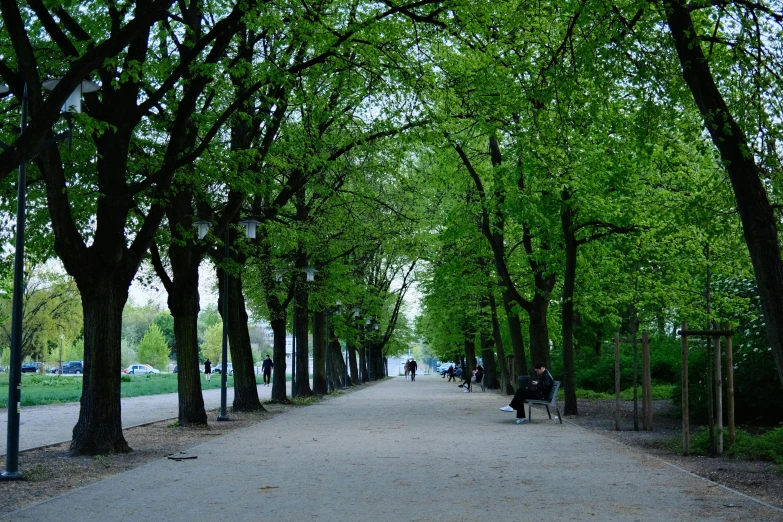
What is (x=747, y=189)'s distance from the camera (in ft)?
31.8

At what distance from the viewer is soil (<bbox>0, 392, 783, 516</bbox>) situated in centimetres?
1029

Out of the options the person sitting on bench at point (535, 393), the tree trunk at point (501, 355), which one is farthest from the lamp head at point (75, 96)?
the tree trunk at point (501, 355)

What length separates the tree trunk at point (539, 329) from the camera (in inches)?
1107

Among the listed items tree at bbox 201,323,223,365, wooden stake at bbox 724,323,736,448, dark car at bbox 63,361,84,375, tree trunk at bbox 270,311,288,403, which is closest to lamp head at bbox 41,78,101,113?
wooden stake at bbox 724,323,736,448

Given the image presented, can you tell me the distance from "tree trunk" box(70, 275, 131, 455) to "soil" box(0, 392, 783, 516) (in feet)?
1.10

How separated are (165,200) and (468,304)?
31.2 m

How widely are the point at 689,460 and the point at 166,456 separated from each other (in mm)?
7467

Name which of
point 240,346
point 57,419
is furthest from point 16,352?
point 240,346

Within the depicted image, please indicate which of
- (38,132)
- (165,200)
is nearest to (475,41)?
(165,200)

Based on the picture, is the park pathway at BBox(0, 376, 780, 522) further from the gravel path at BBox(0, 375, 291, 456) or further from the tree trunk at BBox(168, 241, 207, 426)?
the gravel path at BBox(0, 375, 291, 456)

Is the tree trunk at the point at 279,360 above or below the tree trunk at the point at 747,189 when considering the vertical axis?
below

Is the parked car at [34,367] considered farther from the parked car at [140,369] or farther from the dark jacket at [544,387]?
the dark jacket at [544,387]

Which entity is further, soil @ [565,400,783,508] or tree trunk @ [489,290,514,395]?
tree trunk @ [489,290,514,395]

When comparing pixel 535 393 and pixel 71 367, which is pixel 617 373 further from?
pixel 71 367
